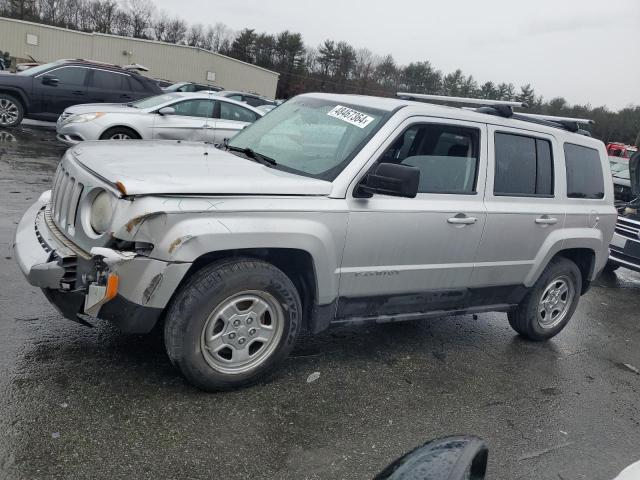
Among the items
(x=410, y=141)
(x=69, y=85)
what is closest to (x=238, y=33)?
(x=69, y=85)

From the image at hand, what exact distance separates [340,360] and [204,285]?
1480 millimetres

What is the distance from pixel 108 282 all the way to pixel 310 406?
56.4 inches

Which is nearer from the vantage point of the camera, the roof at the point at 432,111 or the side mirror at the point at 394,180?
the side mirror at the point at 394,180

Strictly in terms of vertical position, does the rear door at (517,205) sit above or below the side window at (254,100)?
above

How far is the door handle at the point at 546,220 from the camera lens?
15.6 feet

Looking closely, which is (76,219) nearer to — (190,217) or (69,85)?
(190,217)

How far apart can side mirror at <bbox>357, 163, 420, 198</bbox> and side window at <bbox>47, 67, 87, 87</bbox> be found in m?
11.9

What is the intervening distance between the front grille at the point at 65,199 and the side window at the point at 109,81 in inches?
426

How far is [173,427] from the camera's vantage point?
309 centimetres

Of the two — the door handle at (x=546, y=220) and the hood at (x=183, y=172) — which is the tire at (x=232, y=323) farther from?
the door handle at (x=546, y=220)

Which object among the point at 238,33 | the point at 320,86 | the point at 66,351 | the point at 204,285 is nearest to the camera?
the point at 204,285

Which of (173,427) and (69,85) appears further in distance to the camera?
(69,85)

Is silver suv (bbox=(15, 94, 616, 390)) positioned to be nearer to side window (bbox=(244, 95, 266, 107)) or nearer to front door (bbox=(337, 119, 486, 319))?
front door (bbox=(337, 119, 486, 319))

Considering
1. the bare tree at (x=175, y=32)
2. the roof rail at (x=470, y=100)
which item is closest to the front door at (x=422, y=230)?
the roof rail at (x=470, y=100)
